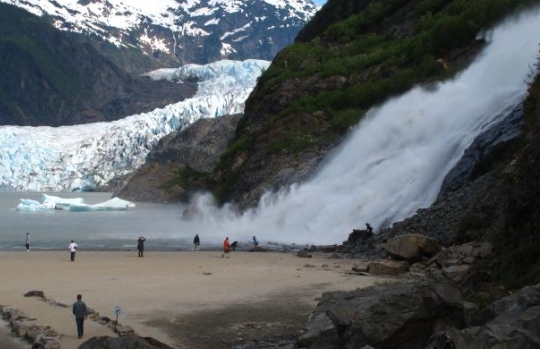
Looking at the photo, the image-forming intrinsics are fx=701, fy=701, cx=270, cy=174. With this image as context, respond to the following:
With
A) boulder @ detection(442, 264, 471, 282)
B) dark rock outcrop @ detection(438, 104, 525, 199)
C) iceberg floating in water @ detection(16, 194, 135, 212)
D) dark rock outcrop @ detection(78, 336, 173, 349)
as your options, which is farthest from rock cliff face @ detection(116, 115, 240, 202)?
dark rock outcrop @ detection(78, 336, 173, 349)

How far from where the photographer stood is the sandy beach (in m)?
12.2

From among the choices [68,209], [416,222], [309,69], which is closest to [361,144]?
[416,222]

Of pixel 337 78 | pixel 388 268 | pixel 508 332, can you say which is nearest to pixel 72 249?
pixel 388 268

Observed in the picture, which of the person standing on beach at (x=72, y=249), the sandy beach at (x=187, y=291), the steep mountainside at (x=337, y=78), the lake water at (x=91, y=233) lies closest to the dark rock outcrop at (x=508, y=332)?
the sandy beach at (x=187, y=291)

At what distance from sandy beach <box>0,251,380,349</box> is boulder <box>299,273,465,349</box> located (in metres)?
2.64

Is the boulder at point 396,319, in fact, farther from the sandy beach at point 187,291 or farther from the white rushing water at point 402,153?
the white rushing water at point 402,153

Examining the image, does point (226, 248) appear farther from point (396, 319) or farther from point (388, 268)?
point (396, 319)

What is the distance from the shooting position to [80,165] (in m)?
126

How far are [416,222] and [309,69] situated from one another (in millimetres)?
31723

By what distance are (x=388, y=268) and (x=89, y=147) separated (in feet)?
383

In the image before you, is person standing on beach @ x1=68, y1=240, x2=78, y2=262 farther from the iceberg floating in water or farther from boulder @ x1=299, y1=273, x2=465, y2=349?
the iceberg floating in water

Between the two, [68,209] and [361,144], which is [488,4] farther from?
[68,209]

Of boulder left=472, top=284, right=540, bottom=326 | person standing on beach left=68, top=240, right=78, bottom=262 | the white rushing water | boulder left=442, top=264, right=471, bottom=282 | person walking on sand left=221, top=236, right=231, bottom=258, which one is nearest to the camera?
boulder left=472, top=284, right=540, bottom=326

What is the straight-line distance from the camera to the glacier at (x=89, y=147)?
116312mm
